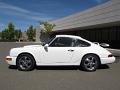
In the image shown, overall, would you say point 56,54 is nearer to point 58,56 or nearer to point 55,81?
point 58,56

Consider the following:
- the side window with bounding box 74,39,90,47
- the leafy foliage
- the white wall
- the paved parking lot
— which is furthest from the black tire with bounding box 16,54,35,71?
the leafy foliage

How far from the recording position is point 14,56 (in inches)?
351

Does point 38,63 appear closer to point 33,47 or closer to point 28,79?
point 33,47

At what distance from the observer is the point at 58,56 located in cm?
891

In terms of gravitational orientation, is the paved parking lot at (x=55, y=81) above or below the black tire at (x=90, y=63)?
below

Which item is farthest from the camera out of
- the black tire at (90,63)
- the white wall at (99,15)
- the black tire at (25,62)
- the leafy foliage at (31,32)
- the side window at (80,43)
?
the leafy foliage at (31,32)

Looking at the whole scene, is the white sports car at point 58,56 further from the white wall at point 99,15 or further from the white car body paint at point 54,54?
the white wall at point 99,15

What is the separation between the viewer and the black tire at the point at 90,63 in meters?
8.96

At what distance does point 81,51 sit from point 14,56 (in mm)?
2625

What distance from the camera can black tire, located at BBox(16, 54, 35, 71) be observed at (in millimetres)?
8848

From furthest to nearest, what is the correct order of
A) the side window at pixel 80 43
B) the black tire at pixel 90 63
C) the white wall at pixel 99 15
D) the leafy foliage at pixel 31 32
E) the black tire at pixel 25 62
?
1. the leafy foliage at pixel 31 32
2. the white wall at pixel 99 15
3. the side window at pixel 80 43
4. the black tire at pixel 90 63
5. the black tire at pixel 25 62

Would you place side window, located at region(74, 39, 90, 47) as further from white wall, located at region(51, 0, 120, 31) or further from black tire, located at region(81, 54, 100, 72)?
white wall, located at region(51, 0, 120, 31)

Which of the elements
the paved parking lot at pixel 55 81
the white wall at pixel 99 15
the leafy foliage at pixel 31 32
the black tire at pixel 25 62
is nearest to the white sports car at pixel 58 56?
the black tire at pixel 25 62

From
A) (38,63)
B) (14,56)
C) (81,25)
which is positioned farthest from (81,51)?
(81,25)
